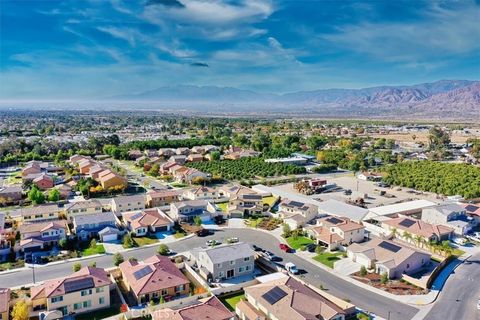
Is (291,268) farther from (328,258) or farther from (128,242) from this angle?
(128,242)

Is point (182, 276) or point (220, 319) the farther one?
point (182, 276)

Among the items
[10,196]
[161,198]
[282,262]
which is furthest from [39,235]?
[282,262]

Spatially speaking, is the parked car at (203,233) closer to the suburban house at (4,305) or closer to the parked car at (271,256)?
the parked car at (271,256)

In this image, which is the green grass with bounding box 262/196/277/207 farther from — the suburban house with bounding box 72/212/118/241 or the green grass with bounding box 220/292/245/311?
the green grass with bounding box 220/292/245/311

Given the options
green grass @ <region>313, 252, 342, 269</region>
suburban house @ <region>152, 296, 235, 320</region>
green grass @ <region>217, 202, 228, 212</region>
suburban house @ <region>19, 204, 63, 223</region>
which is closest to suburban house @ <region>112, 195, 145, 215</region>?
suburban house @ <region>19, 204, 63, 223</region>

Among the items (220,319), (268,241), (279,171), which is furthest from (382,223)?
(279,171)

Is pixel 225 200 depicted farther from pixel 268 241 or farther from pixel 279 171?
pixel 279 171

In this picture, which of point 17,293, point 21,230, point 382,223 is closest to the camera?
point 17,293
